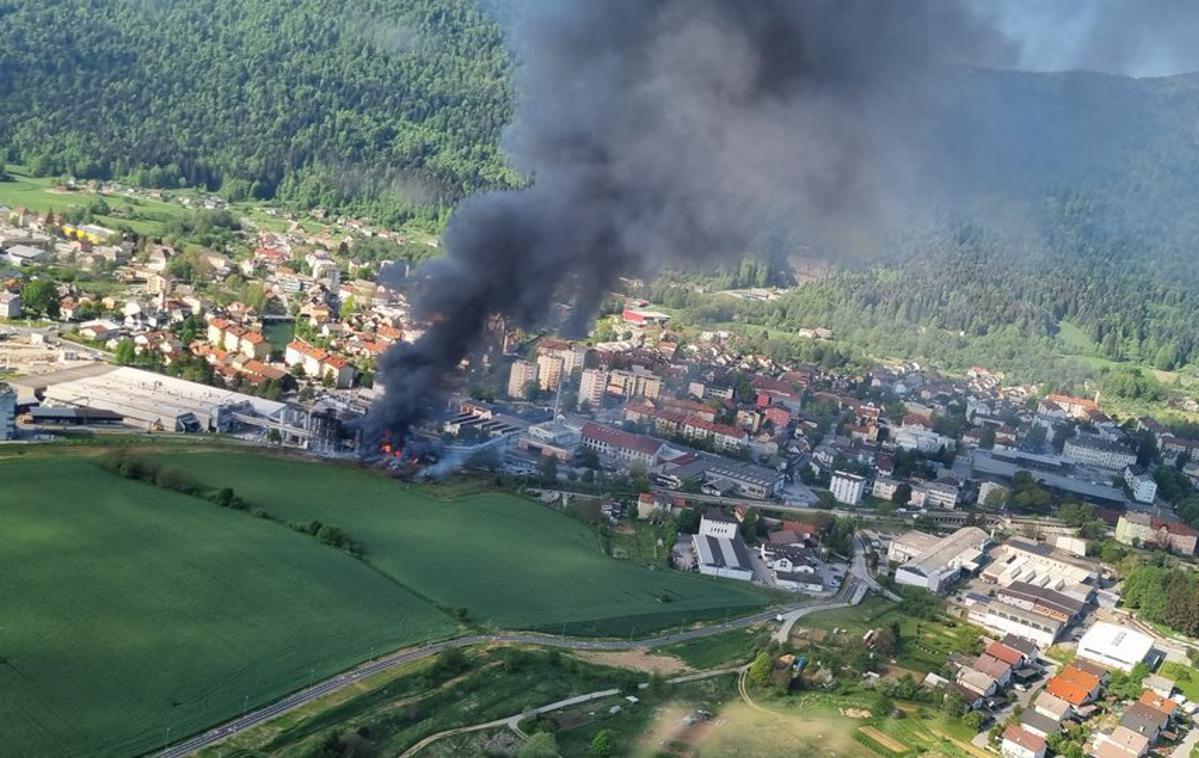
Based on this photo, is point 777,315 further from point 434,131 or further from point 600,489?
point 434,131

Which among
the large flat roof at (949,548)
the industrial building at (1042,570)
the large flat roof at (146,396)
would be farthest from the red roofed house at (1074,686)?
the large flat roof at (146,396)

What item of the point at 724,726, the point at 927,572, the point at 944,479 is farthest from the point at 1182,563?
the point at 724,726

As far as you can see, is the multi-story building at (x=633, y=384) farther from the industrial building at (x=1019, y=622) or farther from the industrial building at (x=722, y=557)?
the industrial building at (x=1019, y=622)

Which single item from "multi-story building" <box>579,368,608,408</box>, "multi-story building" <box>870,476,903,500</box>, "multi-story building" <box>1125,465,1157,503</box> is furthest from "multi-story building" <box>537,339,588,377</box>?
"multi-story building" <box>1125,465,1157,503</box>

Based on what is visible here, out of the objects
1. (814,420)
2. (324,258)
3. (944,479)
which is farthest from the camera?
(324,258)

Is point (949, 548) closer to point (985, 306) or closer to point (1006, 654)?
point (1006, 654)

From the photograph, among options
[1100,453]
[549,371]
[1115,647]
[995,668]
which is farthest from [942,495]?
[549,371]
